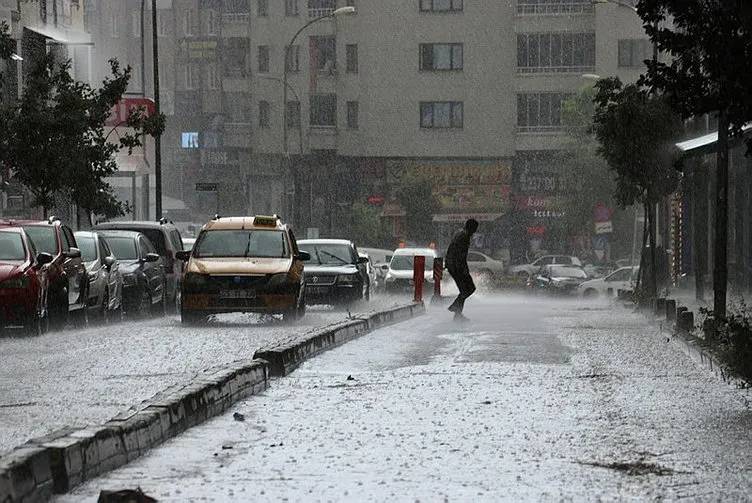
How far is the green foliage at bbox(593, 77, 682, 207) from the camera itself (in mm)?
37312

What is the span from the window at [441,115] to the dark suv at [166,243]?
50207 millimetres

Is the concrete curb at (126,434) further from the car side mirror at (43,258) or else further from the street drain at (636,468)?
the car side mirror at (43,258)

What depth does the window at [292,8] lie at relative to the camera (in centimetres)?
8694

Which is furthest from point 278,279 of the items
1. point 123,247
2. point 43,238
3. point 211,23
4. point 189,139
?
point 211,23

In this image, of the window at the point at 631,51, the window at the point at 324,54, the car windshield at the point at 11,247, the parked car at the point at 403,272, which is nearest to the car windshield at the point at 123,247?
the car windshield at the point at 11,247

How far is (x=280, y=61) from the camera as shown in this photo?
86750 mm

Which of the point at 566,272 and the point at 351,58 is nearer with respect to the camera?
the point at 566,272

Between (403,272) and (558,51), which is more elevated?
(558,51)

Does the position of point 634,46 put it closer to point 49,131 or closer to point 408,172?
point 408,172

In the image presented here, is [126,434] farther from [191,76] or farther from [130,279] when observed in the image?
[191,76]

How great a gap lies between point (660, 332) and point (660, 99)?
46.4ft

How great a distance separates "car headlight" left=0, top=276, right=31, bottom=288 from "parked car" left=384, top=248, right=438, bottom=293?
25329 millimetres

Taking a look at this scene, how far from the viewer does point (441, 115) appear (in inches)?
3334

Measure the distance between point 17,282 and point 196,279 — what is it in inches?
143
